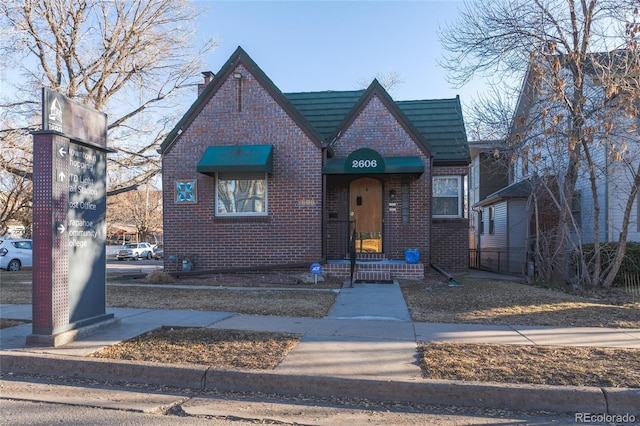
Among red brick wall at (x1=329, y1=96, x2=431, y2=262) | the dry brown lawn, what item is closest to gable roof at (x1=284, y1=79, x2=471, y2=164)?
red brick wall at (x1=329, y1=96, x2=431, y2=262)

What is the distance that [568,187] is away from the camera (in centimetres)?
1173

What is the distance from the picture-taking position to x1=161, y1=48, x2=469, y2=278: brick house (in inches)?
506

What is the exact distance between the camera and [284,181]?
1302cm

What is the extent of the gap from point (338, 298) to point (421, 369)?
4678mm

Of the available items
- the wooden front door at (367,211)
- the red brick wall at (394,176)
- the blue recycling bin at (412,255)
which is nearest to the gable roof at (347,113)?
the red brick wall at (394,176)

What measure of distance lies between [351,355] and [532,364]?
2.05m

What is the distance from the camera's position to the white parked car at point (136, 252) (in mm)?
40781

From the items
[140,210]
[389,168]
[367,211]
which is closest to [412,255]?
[367,211]

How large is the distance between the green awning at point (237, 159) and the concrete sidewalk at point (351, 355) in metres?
4.89

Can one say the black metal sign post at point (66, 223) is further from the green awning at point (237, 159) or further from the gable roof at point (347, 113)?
the gable roof at point (347, 113)

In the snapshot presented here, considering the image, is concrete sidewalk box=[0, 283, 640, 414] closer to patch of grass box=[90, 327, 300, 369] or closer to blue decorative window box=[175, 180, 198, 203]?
patch of grass box=[90, 327, 300, 369]

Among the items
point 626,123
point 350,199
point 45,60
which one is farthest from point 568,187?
point 45,60

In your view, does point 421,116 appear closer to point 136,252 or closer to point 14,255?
point 14,255

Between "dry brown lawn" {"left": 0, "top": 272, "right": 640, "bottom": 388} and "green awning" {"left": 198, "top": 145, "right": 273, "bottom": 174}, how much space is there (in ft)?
9.90
